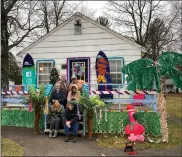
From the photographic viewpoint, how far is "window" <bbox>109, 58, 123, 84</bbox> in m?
14.0

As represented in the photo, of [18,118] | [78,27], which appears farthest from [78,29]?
[18,118]

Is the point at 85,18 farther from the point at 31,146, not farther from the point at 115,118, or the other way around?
the point at 31,146

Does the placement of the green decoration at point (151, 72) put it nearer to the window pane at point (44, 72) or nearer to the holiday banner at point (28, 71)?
the window pane at point (44, 72)

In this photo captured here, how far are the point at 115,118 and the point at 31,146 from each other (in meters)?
2.86

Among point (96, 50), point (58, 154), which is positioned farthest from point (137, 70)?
point (96, 50)

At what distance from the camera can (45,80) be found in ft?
49.1

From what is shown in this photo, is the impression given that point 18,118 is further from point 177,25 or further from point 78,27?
point 177,25

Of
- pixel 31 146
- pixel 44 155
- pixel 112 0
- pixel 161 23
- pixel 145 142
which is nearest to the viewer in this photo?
pixel 44 155

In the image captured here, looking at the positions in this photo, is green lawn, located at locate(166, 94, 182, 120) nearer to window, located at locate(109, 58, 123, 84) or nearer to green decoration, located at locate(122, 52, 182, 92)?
window, located at locate(109, 58, 123, 84)

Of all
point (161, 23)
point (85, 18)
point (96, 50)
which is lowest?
point (96, 50)

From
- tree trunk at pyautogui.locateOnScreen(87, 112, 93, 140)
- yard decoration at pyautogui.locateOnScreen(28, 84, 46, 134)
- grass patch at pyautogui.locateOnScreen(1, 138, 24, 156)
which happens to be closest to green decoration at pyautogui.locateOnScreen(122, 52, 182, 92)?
tree trunk at pyautogui.locateOnScreen(87, 112, 93, 140)

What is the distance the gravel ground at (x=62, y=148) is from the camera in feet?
24.3

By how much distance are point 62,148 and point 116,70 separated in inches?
271

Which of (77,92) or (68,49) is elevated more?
(68,49)
